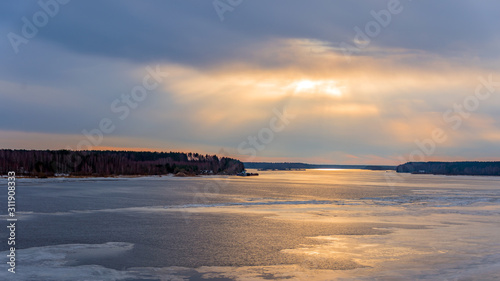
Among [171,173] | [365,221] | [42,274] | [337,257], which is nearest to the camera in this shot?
[42,274]

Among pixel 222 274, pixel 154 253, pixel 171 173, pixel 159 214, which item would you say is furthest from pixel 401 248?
pixel 171 173

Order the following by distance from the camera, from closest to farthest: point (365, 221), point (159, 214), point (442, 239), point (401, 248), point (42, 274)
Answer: point (42, 274) → point (401, 248) → point (442, 239) → point (365, 221) → point (159, 214)

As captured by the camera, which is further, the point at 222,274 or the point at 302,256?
the point at 302,256

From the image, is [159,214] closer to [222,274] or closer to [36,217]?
[36,217]

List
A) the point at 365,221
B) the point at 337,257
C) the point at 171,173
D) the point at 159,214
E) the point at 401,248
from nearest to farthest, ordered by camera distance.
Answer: the point at 337,257
the point at 401,248
the point at 365,221
the point at 159,214
the point at 171,173

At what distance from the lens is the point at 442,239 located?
62.4ft

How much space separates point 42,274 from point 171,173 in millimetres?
167550

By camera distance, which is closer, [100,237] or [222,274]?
[222,274]

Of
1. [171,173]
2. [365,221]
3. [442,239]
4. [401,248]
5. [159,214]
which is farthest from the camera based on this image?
[171,173]

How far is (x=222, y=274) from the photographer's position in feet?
41.9

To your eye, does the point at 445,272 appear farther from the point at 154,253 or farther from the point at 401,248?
the point at 154,253

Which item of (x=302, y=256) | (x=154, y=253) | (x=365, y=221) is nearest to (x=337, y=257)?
(x=302, y=256)

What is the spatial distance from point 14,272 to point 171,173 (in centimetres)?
16738

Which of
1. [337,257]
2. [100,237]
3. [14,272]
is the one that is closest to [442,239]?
[337,257]
